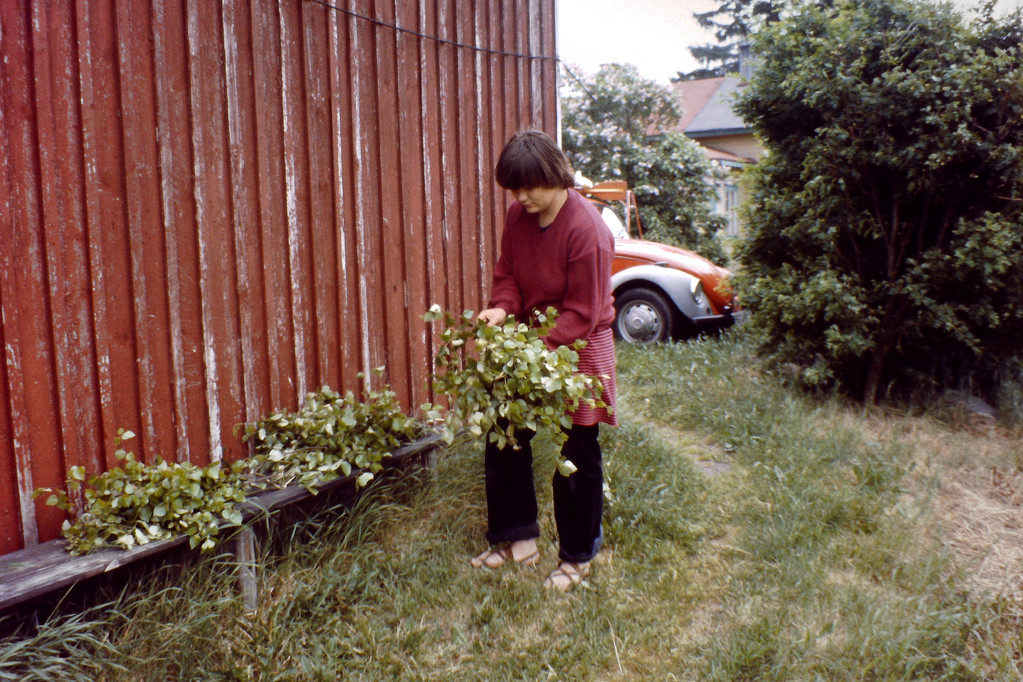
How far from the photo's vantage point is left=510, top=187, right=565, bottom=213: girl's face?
2.98 meters

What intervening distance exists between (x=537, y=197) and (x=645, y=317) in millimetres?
5067

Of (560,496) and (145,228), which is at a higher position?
(145,228)

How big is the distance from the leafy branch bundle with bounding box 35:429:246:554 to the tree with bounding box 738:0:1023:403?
13.6 feet

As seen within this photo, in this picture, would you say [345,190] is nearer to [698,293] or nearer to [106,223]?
[106,223]

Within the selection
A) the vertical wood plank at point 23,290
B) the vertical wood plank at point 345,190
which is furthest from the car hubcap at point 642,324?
the vertical wood plank at point 23,290

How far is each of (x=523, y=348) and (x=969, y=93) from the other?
12.7 ft

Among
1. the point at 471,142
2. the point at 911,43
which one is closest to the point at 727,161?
the point at 911,43

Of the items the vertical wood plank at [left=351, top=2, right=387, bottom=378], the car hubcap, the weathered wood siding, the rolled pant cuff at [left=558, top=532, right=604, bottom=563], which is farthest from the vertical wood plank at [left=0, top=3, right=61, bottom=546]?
the car hubcap

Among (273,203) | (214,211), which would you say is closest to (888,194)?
(273,203)

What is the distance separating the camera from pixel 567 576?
10.7 ft

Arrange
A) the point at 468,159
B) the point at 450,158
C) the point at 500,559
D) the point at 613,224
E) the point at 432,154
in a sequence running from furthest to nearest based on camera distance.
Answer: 1. the point at 613,224
2. the point at 468,159
3. the point at 450,158
4. the point at 432,154
5. the point at 500,559

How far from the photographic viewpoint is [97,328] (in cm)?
271

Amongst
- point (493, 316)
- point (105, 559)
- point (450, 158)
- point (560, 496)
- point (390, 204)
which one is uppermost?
point (450, 158)

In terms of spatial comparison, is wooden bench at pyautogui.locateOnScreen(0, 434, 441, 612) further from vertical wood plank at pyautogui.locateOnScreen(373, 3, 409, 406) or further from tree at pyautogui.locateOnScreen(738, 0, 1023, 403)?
tree at pyautogui.locateOnScreen(738, 0, 1023, 403)
